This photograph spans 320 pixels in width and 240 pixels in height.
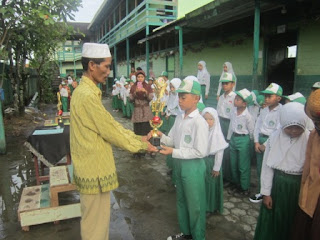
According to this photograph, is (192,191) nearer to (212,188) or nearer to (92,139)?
(212,188)

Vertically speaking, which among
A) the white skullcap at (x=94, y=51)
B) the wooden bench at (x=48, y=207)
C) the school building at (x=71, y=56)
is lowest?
the wooden bench at (x=48, y=207)

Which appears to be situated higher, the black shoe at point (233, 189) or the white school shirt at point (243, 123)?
the white school shirt at point (243, 123)

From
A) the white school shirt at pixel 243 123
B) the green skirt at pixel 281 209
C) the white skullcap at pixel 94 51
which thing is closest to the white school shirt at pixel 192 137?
the green skirt at pixel 281 209

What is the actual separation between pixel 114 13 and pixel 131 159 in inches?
701

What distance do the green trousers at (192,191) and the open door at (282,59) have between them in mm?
5803

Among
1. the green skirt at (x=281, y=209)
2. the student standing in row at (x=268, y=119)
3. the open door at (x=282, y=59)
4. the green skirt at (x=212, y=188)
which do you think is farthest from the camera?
the open door at (x=282, y=59)

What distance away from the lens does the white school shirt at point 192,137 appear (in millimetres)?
2480

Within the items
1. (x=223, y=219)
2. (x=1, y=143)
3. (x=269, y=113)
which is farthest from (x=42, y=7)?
(x=223, y=219)

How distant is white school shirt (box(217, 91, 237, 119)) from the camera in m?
4.70

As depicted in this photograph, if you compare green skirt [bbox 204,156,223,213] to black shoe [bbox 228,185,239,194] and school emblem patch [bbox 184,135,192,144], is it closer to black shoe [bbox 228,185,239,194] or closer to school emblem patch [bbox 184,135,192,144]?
black shoe [bbox 228,185,239,194]

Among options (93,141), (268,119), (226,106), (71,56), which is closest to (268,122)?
(268,119)

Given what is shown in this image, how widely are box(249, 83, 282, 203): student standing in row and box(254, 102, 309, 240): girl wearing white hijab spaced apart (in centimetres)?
154

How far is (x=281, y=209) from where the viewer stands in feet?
7.61

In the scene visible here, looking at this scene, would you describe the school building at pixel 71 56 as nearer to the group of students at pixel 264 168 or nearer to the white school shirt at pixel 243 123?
the white school shirt at pixel 243 123
